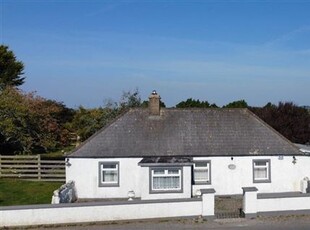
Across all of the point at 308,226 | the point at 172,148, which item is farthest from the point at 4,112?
the point at 308,226

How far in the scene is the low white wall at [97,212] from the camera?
16578 millimetres

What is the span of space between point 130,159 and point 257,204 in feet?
26.9

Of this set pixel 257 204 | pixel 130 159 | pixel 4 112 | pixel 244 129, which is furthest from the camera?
pixel 4 112

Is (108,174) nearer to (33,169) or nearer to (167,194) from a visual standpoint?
(167,194)

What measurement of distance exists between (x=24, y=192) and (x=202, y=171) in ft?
32.6

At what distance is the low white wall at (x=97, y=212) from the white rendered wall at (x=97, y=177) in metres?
6.44

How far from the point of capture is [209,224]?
1723cm

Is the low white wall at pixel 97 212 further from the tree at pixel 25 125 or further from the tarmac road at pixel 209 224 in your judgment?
the tree at pixel 25 125

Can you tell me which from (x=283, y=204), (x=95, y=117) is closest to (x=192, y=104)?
(x=95, y=117)

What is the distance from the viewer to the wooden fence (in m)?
28.9

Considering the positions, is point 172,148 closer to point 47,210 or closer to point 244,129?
point 244,129

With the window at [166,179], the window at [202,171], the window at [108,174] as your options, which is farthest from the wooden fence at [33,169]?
the window at [202,171]

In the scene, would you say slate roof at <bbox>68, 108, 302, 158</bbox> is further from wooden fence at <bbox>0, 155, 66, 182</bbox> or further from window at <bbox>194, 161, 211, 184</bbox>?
wooden fence at <bbox>0, 155, 66, 182</bbox>

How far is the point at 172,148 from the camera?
2473 centimetres
